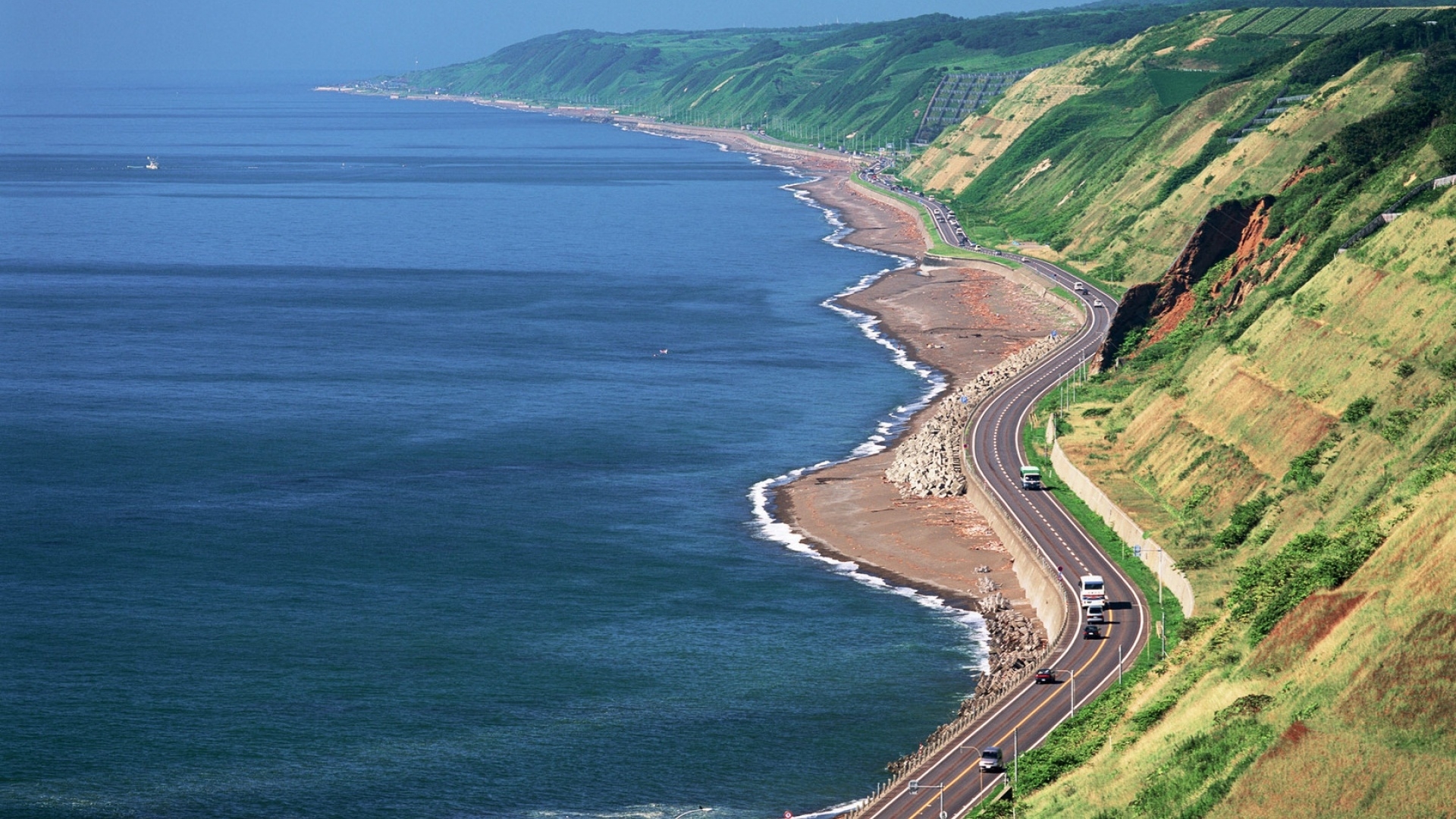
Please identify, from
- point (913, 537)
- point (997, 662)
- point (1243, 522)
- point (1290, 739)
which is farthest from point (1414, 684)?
point (913, 537)

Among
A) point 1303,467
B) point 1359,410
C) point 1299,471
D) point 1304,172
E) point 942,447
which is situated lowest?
point 942,447

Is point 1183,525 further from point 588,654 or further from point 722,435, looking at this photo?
point 722,435

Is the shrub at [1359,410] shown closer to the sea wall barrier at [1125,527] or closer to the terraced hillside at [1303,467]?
the terraced hillside at [1303,467]

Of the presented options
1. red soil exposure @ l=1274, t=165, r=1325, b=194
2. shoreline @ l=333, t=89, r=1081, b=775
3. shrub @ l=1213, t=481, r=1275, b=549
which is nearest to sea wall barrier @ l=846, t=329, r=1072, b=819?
shoreline @ l=333, t=89, r=1081, b=775

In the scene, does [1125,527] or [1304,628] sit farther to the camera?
[1125,527]

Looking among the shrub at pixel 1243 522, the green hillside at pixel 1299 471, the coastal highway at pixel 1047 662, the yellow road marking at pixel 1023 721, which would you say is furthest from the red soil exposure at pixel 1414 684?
the shrub at pixel 1243 522

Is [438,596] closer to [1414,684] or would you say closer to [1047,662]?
[1047,662]
